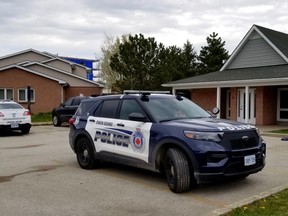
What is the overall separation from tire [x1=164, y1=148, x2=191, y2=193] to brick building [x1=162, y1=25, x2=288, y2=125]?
1487 cm

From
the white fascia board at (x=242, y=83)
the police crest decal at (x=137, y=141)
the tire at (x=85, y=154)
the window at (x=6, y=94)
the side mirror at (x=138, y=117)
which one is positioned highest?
the white fascia board at (x=242, y=83)

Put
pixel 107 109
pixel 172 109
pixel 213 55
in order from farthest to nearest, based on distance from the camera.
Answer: pixel 213 55 < pixel 107 109 < pixel 172 109

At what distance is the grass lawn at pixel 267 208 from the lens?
5.07m

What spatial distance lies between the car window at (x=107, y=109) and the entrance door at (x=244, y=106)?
1578cm

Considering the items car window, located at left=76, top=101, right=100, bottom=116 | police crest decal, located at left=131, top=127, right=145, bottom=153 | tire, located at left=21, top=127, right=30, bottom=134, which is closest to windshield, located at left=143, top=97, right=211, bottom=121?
police crest decal, located at left=131, top=127, right=145, bottom=153

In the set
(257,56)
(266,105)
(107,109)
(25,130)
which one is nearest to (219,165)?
(107,109)

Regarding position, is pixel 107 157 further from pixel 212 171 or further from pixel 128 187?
pixel 212 171

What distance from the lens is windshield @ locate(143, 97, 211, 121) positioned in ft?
23.6

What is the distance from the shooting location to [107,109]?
8242 mm

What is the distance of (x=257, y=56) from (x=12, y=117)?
54.6ft

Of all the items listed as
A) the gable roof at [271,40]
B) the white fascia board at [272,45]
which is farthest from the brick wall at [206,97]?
the white fascia board at [272,45]

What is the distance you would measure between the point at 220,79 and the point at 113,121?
16632mm

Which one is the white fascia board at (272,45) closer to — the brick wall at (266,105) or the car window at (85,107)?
the brick wall at (266,105)

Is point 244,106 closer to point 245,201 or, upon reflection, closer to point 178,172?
point 178,172
